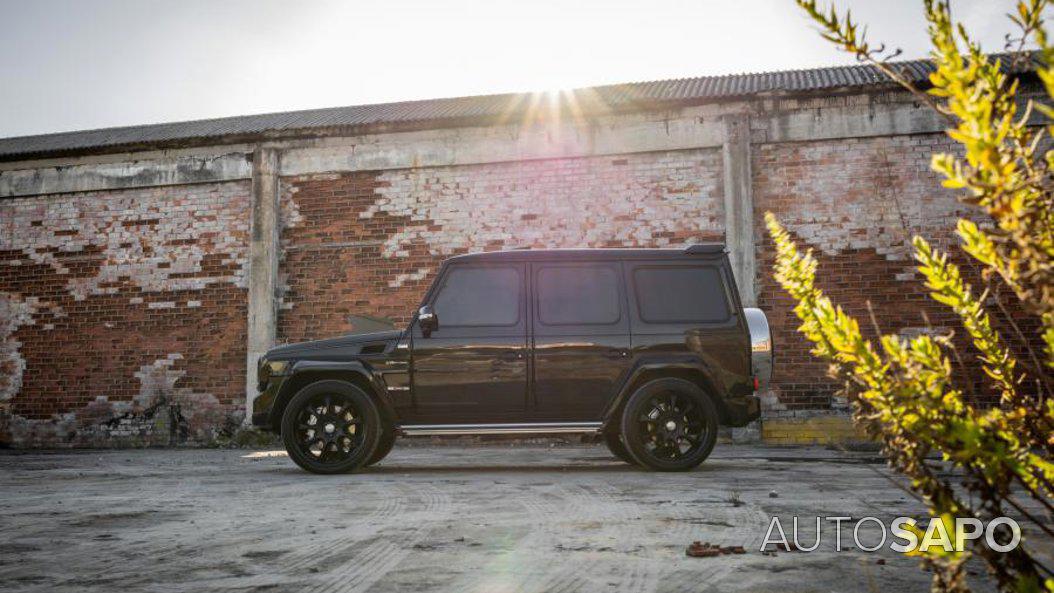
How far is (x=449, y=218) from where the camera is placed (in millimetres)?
11031

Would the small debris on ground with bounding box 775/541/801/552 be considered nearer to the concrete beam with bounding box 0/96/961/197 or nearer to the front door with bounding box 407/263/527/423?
the front door with bounding box 407/263/527/423

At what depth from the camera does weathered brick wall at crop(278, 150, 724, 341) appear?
10.5 m

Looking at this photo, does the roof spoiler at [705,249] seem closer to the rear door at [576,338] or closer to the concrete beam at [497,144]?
the rear door at [576,338]

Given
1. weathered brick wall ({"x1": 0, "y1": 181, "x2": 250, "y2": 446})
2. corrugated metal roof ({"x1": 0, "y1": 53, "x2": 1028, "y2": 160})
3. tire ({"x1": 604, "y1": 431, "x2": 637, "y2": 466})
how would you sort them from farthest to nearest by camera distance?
1. weathered brick wall ({"x1": 0, "y1": 181, "x2": 250, "y2": 446})
2. corrugated metal roof ({"x1": 0, "y1": 53, "x2": 1028, "y2": 160})
3. tire ({"x1": 604, "y1": 431, "x2": 637, "y2": 466})

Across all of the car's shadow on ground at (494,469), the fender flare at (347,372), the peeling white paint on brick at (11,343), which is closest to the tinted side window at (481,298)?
the fender flare at (347,372)

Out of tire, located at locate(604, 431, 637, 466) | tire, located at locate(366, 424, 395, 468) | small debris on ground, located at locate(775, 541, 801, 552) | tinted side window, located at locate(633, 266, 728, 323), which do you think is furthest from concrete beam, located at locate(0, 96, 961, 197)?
small debris on ground, located at locate(775, 541, 801, 552)

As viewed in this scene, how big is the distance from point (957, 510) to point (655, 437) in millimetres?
4942

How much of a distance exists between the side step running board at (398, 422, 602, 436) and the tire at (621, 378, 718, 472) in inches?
12.1

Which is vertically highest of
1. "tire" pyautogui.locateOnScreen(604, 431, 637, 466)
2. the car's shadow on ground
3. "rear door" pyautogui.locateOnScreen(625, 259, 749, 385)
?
"rear door" pyautogui.locateOnScreen(625, 259, 749, 385)

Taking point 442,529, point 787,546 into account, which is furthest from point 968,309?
point 442,529

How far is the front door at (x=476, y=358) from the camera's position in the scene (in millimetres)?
6395

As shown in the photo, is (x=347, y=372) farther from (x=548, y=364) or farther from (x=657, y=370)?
(x=657, y=370)

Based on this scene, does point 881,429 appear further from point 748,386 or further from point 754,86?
point 754,86

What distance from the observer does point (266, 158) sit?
1160cm
